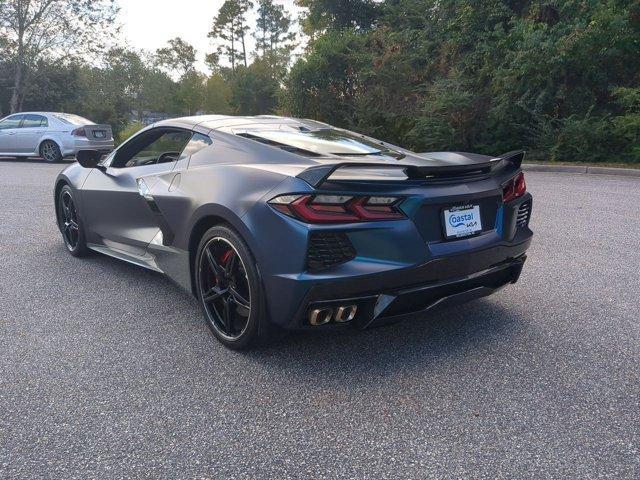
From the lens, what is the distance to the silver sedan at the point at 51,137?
1484cm

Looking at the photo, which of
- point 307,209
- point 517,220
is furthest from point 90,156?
point 517,220

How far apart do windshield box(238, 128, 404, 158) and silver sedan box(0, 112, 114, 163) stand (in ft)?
41.2

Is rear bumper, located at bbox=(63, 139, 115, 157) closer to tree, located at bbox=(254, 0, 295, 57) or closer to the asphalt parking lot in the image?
the asphalt parking lot

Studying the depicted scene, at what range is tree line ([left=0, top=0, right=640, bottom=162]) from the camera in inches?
490

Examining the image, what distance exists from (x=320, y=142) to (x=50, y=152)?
46.2 feet

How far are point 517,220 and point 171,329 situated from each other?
2.20 m

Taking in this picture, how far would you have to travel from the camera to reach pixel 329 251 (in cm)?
255

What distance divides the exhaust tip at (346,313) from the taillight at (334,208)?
413 millimetres

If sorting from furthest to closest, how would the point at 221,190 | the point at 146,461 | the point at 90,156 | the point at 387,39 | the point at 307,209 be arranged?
1. the point at 387,39
2. the point at 90,156
3. the point at 221,190
4. the point at 307,209
5. the point at 146,461

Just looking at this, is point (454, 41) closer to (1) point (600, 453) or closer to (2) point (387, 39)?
(2) point (387, 39)

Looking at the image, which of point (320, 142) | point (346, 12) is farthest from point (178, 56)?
point (320, 142)

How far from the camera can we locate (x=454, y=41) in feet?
50.5

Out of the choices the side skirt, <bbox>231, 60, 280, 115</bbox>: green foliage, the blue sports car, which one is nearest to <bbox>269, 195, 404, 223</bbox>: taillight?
the blue sports car

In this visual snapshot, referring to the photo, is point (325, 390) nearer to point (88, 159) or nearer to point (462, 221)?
point (462, 221)
